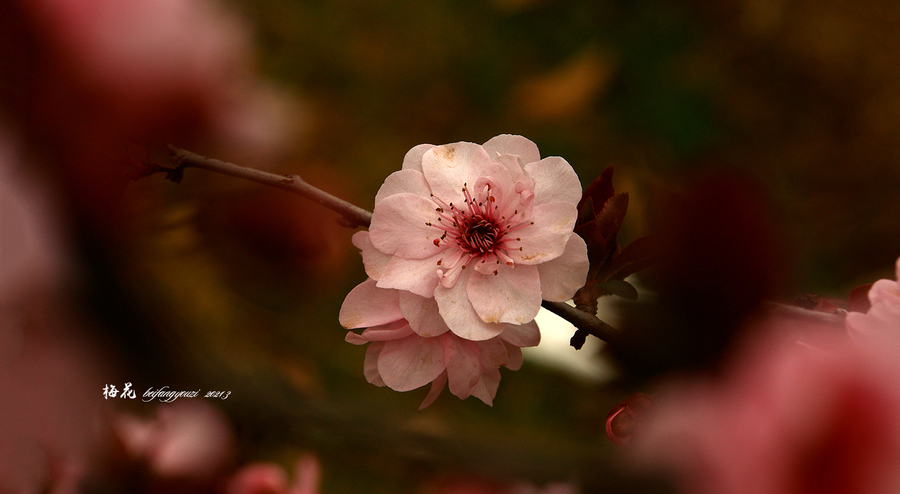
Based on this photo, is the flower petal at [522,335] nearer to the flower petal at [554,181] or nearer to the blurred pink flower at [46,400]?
the flower petal at [554,181]

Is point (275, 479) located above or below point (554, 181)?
below

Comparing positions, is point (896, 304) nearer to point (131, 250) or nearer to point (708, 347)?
point (708, 347)

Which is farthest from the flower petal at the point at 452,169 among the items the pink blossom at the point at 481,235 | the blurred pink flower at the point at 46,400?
the blurred pink flower at the point at 46,400

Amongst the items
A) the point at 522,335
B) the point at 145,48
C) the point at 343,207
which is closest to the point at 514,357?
the point at 522,335

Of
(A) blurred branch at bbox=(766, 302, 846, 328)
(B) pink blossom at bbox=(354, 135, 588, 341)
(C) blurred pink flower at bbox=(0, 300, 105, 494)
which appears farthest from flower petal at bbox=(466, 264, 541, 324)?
(C) blurred pink flower at bbox=(0, 300, 105, 494)

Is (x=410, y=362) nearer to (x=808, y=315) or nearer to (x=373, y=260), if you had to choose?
(x=373, y=260)

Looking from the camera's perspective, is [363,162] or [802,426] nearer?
[802,426]
